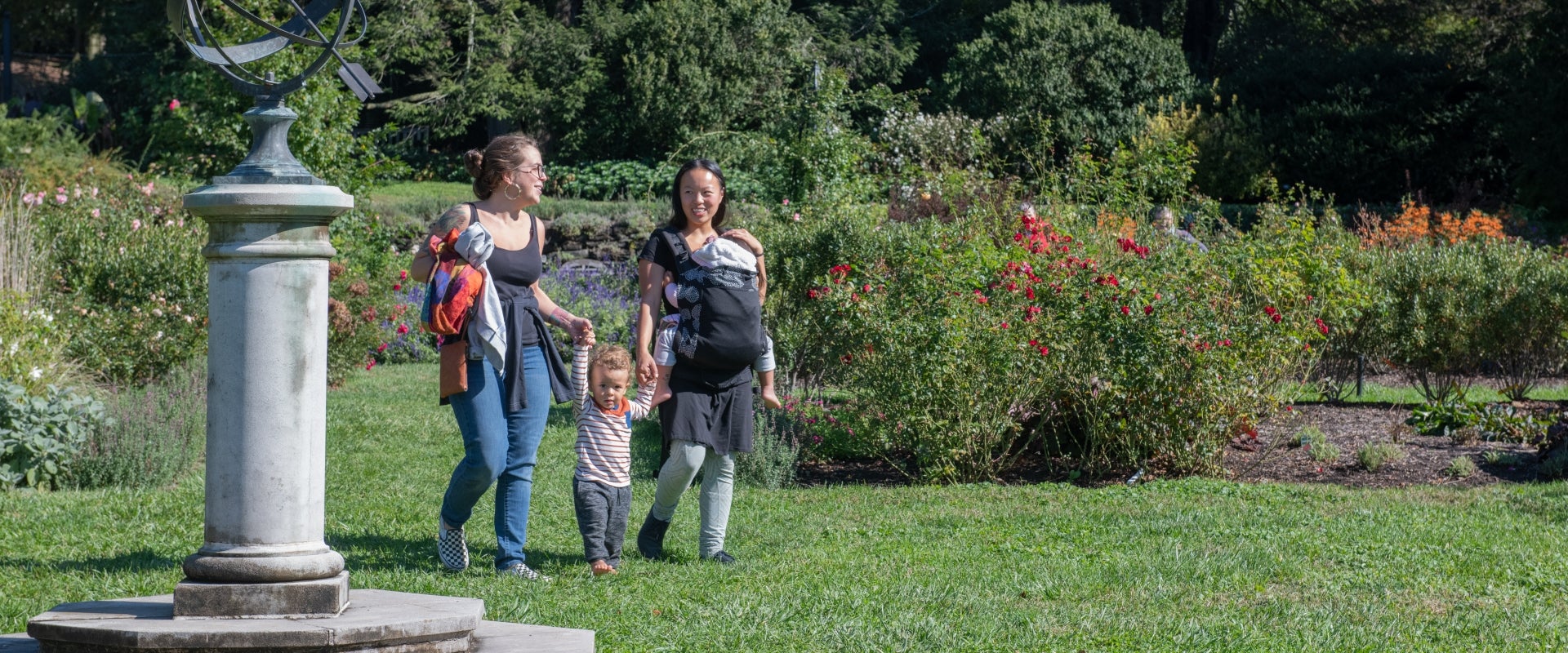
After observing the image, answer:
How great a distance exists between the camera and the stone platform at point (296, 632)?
3156 millimetres

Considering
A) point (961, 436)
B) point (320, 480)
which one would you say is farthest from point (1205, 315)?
point (320, 480)

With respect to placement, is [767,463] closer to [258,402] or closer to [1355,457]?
[1355,457]

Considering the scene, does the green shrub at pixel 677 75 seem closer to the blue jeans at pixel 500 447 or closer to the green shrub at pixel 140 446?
the green shrub at pixel 140 446

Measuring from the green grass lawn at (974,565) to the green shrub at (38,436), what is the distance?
0.41 metres

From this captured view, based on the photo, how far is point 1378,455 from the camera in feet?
25.9

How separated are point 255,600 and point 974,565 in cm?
276

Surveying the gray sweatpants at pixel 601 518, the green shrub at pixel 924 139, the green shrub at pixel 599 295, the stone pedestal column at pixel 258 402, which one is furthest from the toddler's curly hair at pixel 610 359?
the green shrub at pixel 924 139

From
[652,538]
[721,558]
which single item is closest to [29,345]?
[652,538]

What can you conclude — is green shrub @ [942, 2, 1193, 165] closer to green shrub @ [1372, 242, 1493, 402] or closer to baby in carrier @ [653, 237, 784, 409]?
green shrub @ [1372, 242, 1493, 402]

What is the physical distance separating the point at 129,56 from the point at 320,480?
31667 mm

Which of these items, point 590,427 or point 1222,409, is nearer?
point 590,427

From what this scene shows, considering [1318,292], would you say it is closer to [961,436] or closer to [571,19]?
[961,436]

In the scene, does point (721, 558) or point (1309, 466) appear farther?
point (1309, 466)

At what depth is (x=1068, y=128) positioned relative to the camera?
83.9 ft
